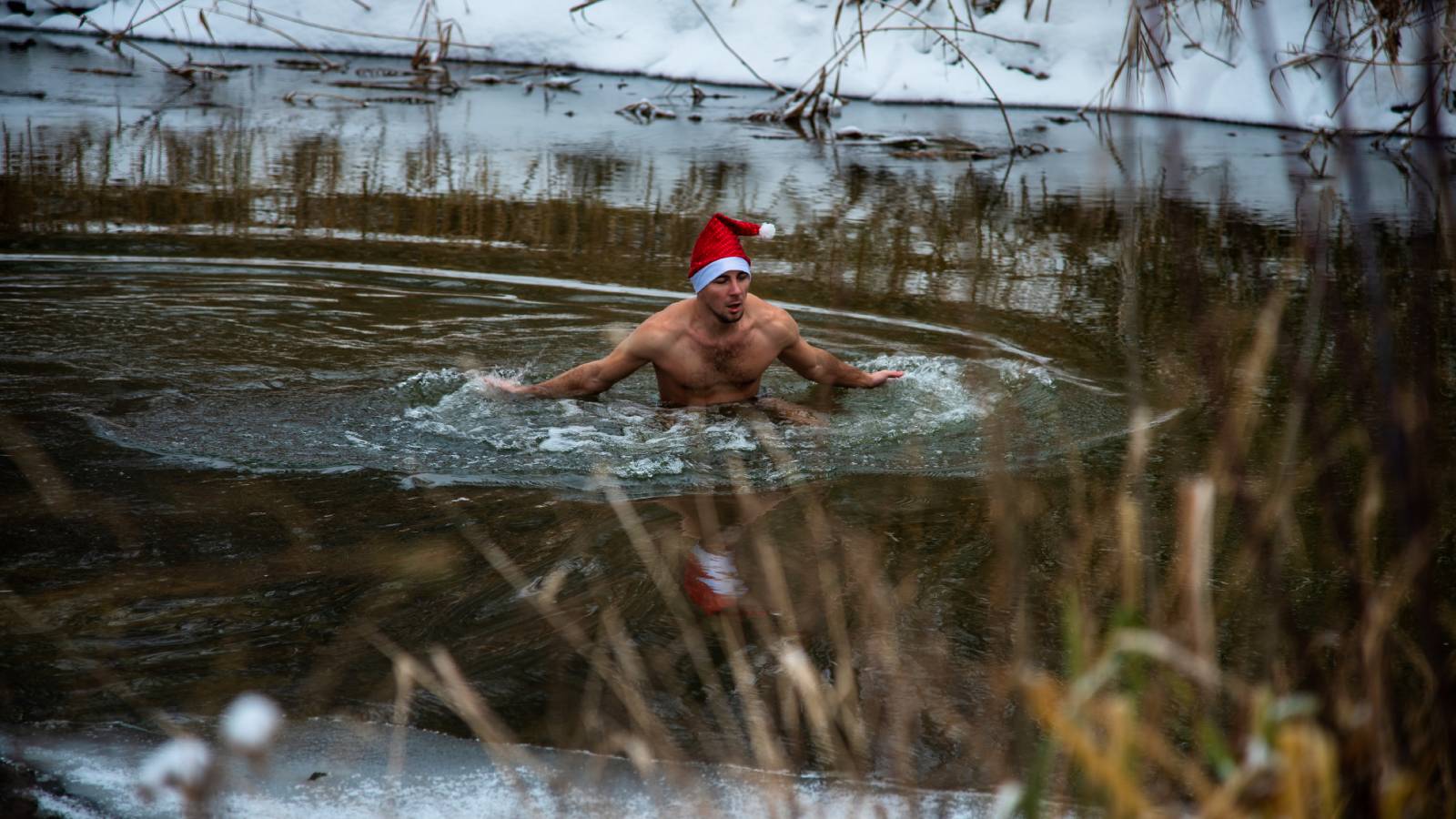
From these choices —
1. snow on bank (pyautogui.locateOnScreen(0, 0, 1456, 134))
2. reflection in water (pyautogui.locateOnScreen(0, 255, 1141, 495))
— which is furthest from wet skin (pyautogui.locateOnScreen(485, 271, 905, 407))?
snow on bank (pyautogui.locateOnScreen(0, 0, 1456, 134))

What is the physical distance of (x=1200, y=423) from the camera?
567 cm

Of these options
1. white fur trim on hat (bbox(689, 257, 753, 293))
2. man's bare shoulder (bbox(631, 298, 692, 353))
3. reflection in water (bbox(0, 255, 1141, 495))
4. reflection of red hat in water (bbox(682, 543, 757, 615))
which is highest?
white fur trim on hat (bbox(689, 257, 753, 293))

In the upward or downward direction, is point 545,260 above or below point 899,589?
above

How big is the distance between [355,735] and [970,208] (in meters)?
7.98

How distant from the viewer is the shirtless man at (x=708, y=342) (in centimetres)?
574

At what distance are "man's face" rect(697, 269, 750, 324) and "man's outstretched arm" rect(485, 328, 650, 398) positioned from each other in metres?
0.37

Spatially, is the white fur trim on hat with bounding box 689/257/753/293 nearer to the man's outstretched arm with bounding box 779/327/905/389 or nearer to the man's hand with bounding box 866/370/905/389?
the man's outstretched arm with bounding box 779/327/905/389

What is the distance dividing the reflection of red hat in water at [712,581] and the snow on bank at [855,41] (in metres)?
12.1

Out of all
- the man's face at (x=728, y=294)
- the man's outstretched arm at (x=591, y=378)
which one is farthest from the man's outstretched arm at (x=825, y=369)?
the man's outstretched arm at (x=591, y=378)

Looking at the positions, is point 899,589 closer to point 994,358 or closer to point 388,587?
point 388,587

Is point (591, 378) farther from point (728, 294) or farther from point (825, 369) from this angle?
point (825, 369)

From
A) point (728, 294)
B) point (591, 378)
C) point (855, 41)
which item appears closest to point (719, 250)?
point (728, 294)

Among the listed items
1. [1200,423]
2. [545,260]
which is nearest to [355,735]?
[1200,423]

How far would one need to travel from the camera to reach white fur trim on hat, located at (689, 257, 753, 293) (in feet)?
18.7
